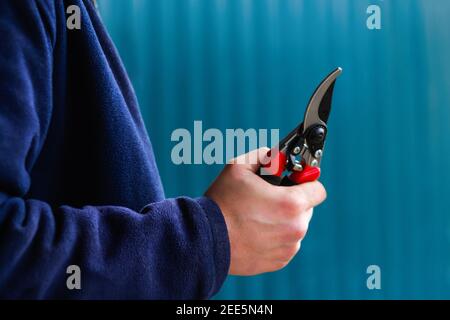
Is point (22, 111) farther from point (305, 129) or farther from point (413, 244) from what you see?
point (413, 244)

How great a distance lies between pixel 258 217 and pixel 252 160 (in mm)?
104

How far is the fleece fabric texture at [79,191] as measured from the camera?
47 centimetres

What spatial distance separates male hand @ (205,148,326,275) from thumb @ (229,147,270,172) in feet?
0.04

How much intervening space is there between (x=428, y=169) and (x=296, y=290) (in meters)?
0.82

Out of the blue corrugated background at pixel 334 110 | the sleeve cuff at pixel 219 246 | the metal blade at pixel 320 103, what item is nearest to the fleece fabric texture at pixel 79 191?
the sleeve cuff at pixel 219 246

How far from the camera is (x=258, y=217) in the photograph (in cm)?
58

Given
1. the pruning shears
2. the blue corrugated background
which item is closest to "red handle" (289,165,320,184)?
the pruning shears

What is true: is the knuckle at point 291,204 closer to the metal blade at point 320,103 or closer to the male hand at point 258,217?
the male hand at point 258,217

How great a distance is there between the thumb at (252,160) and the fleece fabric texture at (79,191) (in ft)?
0.31

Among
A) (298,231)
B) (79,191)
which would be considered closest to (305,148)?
(298,231)

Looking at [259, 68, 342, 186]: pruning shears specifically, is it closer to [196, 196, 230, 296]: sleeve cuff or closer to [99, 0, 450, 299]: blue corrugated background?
[196, 196, 230, 296]: sleeve cuff

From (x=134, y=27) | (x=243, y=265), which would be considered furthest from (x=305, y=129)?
(x=134, y=27)

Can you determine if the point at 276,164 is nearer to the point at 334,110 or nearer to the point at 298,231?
the point at 298,231

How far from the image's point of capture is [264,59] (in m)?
2.09
